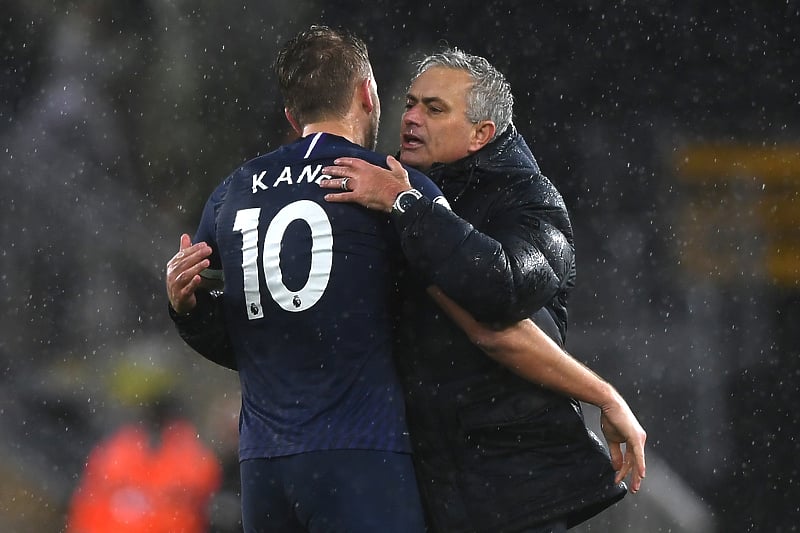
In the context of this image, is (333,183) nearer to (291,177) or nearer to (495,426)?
(291,177)

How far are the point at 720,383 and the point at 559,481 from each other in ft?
11.0

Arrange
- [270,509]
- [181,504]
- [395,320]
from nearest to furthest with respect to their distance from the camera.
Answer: [270,509] < [395,320] < [181,504]

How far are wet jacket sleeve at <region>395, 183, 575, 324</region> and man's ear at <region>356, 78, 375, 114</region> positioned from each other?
0.28 m

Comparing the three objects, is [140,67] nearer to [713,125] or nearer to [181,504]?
[181,504]

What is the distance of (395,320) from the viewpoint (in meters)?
2.04

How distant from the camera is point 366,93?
6.62 feet

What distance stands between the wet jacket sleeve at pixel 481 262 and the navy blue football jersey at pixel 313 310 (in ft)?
0.32

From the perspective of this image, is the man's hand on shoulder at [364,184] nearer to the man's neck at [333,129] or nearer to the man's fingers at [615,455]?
the man's neck at [333,129]

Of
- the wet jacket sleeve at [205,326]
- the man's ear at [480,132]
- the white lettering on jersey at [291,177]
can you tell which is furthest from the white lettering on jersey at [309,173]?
the man's ear at [480,132]

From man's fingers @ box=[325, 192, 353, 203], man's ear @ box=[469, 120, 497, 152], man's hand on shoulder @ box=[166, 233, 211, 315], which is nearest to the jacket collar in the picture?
man's ear @ box=[469, 120, 497, 152]

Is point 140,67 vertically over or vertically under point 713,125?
over

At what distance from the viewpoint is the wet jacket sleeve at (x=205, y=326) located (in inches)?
80.1

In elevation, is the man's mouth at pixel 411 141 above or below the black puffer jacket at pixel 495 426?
above

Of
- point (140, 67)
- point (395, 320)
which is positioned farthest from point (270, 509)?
point (140, 67)
